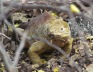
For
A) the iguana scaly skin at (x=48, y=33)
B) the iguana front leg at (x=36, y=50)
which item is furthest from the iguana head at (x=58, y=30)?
the iguana front leg at (x=36, y=50)

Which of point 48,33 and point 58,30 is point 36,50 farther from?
point 58,30

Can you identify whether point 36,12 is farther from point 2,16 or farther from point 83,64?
point 2,16

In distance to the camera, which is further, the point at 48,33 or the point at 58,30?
the point at 48,33

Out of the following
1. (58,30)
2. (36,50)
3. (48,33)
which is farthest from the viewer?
(36,50)

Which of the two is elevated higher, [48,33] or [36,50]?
[48,33]

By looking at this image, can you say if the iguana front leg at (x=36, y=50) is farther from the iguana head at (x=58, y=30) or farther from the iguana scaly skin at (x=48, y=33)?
the iguana head at (x=58, y=30)

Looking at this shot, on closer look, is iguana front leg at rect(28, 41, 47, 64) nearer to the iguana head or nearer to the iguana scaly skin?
the iguana scaly skin

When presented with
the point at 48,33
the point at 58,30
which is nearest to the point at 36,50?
the point at 48,33

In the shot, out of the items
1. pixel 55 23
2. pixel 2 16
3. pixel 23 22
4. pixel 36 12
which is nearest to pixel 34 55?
pixel 55 23

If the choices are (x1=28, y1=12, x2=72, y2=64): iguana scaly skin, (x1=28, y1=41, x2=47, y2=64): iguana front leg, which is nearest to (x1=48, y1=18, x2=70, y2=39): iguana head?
(x1=28, y1=12, x2=72, y2=64): iguana scaly skin
